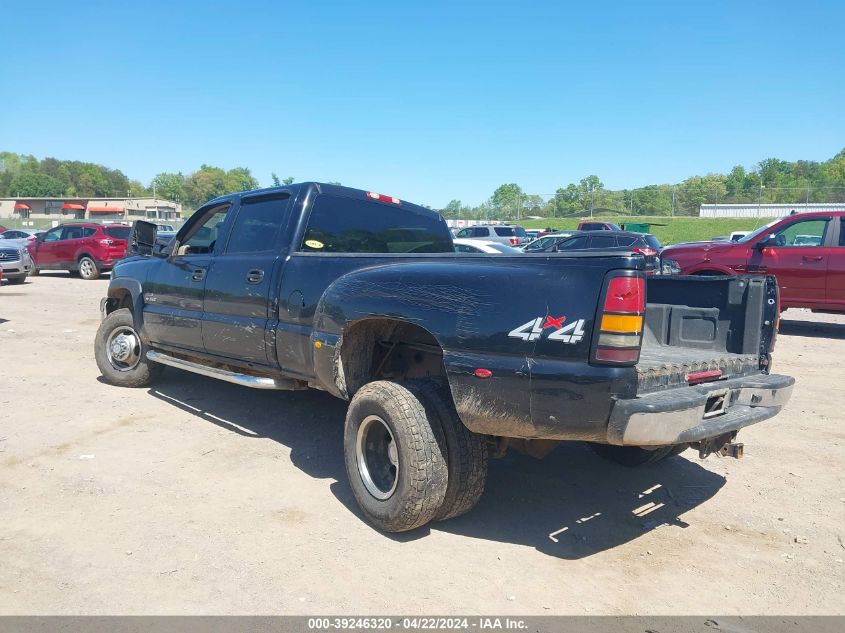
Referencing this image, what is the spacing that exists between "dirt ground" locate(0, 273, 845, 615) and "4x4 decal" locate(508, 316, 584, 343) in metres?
1.19

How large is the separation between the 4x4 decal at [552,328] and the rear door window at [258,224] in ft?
7.74

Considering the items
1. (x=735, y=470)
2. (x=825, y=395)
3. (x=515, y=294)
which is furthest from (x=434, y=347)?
(x=825, y=395)

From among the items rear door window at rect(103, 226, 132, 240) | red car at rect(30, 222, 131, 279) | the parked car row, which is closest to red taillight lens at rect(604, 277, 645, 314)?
the parked car row

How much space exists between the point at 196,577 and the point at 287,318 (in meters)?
1.81

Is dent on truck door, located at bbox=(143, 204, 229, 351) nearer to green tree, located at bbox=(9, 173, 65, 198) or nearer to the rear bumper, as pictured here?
the rear bumper

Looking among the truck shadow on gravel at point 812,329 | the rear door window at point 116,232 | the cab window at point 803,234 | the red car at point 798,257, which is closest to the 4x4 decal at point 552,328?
the red car at point 798,257

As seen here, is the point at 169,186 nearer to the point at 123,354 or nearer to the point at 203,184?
the point at 203,184

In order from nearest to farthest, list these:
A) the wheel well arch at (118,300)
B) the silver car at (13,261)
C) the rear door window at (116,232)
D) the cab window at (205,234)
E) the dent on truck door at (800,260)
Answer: the cab window at (205,234) → the wheel well arch at (118,300) → the dent on truck door at (800,260) → the silver car at (13,261) → the rear door window at (116,232)

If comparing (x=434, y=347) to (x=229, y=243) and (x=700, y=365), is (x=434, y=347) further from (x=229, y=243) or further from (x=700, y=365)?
(x=229, y=243)

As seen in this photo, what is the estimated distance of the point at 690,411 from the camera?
2941mm

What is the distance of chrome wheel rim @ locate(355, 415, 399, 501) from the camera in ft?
11.9

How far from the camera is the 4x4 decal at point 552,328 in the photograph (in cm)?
282

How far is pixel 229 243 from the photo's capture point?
5.18 meters

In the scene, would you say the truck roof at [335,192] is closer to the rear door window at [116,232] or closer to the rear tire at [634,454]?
the rear tire at [634,454]
